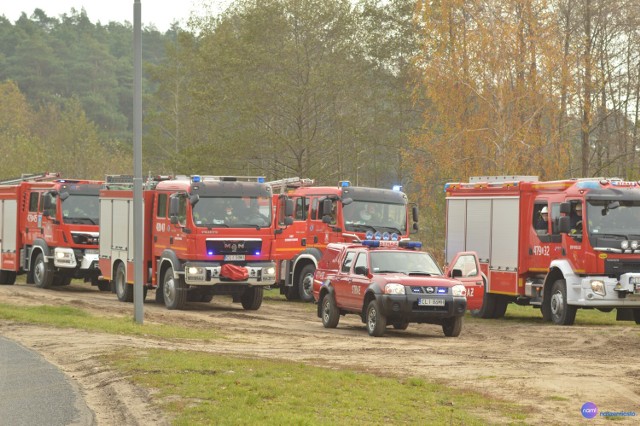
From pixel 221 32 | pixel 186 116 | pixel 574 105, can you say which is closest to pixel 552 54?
pixel 574 105

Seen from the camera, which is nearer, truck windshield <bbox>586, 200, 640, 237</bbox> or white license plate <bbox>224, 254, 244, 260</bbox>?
truck windshield <bbox>586, 200, 640, 237</bbox>

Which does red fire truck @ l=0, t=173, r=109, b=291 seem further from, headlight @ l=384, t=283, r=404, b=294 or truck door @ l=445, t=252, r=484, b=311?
headlight @ l=384, t=283, r=404, b=294

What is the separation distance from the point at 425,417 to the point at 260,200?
16.5 meters

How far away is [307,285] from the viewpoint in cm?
3212

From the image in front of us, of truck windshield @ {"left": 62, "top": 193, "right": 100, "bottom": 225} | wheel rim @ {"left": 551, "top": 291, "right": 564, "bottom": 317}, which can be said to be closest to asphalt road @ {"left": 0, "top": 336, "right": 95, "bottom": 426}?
wheel rim @ {"left": 551, "top": 291, "right": 564, "bottom": 317}

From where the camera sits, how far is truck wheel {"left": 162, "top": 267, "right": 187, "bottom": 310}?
91.6 ft

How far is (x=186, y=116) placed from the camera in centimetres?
7900

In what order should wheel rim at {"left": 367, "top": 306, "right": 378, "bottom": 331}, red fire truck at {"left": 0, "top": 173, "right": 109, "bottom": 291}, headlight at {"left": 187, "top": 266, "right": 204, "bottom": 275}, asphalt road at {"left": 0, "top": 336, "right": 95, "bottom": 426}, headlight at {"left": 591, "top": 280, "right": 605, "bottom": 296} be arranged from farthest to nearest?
red fire truck at {"left": 0, "top": 173, "right": 109, "bottom": 291}
headlight at {"left": 187, "top": 266, "right": 204, "bottom": 275}
headlight at {"left": 591, "top": 280, "right": 605, "bottom": 296}
wheel rim at {"left": 367, "top": 306, "right": 378, "bottom": 331}
asphalt road at {"left": 0, "top": 336, "right": 95, "bottom": 426}

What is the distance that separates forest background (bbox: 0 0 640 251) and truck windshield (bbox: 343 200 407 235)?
944 cm

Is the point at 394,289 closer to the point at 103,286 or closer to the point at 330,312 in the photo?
the point at 330,312

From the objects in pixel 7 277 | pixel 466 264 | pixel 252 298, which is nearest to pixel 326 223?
pixel 252 298

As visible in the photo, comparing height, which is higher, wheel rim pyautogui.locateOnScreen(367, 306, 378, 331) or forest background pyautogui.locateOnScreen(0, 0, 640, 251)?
forest background pyautogui.locateOnScreen(0, 0, 640, 251)

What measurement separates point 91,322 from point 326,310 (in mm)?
4652

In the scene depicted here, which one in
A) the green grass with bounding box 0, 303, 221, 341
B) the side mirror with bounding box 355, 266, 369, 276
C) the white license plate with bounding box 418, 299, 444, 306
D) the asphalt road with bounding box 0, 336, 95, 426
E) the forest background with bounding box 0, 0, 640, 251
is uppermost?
the forest background with bounding box 0, 0, 640, 251
